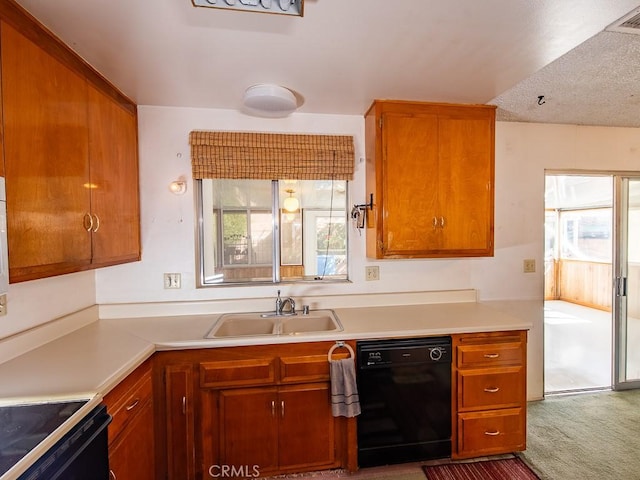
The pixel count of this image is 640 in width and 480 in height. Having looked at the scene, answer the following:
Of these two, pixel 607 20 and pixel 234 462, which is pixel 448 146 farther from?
pixel 234 462

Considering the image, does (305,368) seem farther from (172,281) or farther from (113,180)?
(113,180)

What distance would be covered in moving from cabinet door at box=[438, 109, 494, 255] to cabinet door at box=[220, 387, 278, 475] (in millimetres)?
1515

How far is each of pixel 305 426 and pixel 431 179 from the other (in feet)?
5.68

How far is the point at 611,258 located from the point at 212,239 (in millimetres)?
3461

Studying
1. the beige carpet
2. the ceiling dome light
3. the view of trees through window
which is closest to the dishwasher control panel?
the view of trees through window

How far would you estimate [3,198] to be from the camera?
982 millimetres

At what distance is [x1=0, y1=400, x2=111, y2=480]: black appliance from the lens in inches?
31.1

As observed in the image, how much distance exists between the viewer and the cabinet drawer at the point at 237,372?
1587 millimetres

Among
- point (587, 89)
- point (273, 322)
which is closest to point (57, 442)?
point (273, 322)

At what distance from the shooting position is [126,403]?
1.29 meters

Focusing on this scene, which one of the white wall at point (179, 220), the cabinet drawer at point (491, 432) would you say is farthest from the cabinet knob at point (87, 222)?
the cabinet drawer at point (491, 432)

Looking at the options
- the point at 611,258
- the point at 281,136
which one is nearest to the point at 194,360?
the point at 281,136

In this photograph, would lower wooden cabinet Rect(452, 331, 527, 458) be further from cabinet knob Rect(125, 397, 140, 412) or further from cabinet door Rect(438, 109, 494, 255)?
cabinet knob Rect(125, 397, 140, 412)

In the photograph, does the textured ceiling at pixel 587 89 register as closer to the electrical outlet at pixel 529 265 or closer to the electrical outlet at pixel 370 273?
the electrical outlet at pixel 529 265
